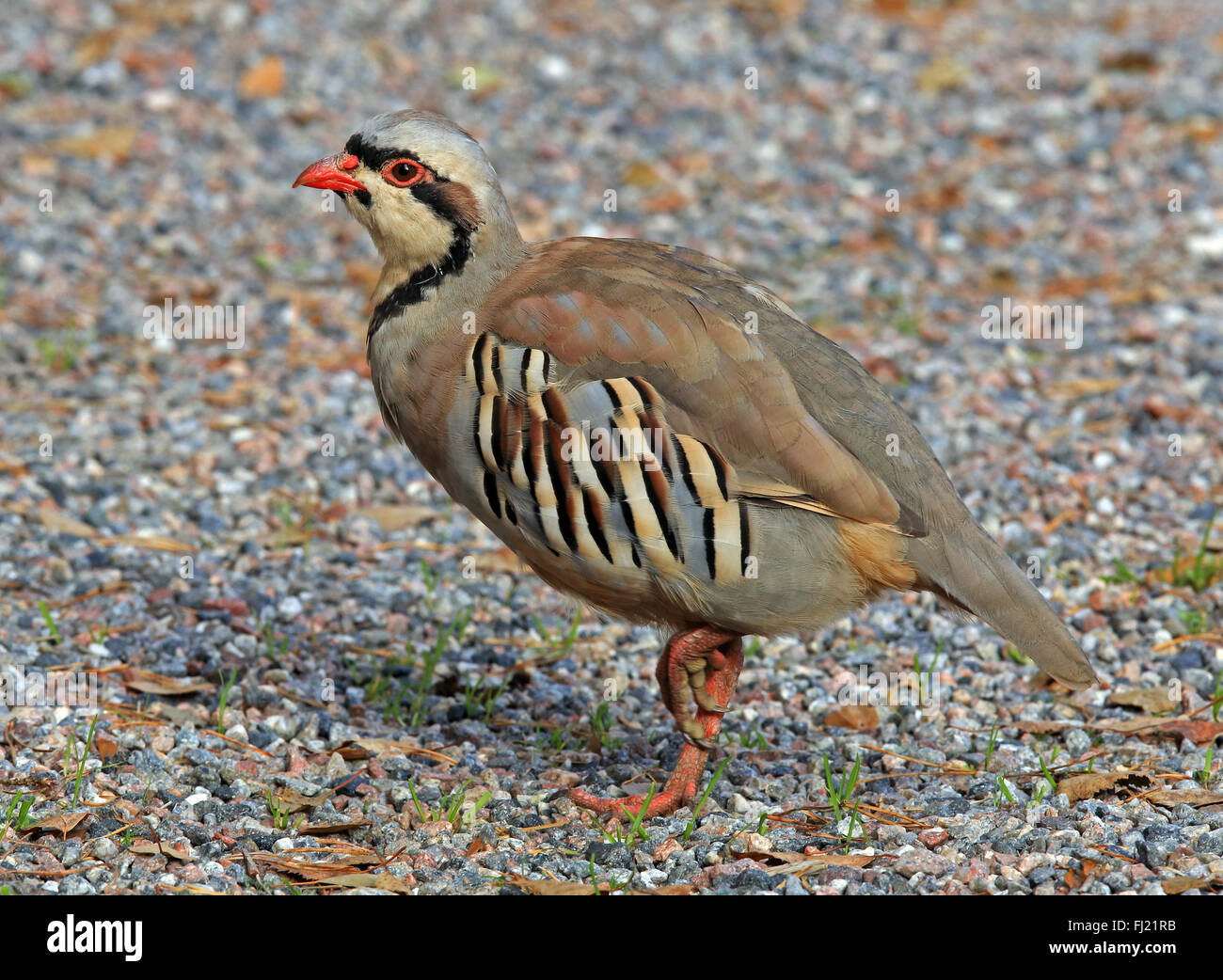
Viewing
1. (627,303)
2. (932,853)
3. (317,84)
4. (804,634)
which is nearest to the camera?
(932,853)

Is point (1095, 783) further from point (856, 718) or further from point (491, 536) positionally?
point (491, 536)

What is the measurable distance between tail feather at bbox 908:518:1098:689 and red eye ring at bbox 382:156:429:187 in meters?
1.92

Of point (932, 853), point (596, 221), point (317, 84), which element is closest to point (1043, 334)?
point (596, 221)

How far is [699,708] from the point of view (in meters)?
4.79

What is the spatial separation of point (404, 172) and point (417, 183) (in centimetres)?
6

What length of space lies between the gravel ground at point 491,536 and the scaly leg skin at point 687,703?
0.13 meters

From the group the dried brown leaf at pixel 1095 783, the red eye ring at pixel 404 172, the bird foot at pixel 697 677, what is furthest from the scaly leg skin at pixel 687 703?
the red eye ring at pixel 404 172

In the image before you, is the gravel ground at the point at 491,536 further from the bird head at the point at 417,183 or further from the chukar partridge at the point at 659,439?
the bird head at the point at 417,183

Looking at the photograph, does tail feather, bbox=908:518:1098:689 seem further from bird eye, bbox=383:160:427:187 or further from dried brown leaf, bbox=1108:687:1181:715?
bird eye, bbox=383:160:427:187

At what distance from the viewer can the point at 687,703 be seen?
4727 mm

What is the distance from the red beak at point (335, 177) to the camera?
193 inches

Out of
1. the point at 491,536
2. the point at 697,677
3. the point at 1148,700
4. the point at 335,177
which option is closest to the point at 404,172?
the point at 335,177

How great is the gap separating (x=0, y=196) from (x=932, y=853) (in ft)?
24.4

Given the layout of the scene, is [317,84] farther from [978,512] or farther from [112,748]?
[112,748]
